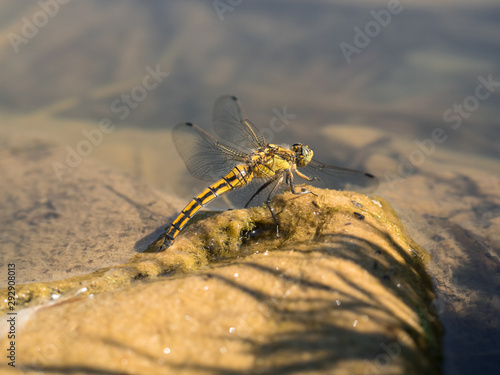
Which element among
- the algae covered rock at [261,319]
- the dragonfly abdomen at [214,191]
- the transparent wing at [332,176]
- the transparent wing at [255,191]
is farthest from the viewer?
the transparent wing at [332,176]

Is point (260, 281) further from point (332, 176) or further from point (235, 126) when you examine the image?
point (235, 126)

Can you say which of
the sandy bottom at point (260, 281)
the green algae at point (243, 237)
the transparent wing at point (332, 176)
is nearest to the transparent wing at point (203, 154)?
the sandy bottom at point (260, 281)

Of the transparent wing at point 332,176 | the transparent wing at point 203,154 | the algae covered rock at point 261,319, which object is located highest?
the transparent wing at point 332,176

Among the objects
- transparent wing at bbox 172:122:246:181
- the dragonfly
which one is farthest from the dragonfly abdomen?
transparent wing at bbox 172:122:246:181

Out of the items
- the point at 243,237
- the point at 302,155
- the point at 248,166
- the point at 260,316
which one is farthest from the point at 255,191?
the point at 260,316

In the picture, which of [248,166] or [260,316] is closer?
[260,316]

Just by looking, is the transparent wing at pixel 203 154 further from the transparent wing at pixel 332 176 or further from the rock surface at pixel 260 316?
the rock surface at pixel 260 316
